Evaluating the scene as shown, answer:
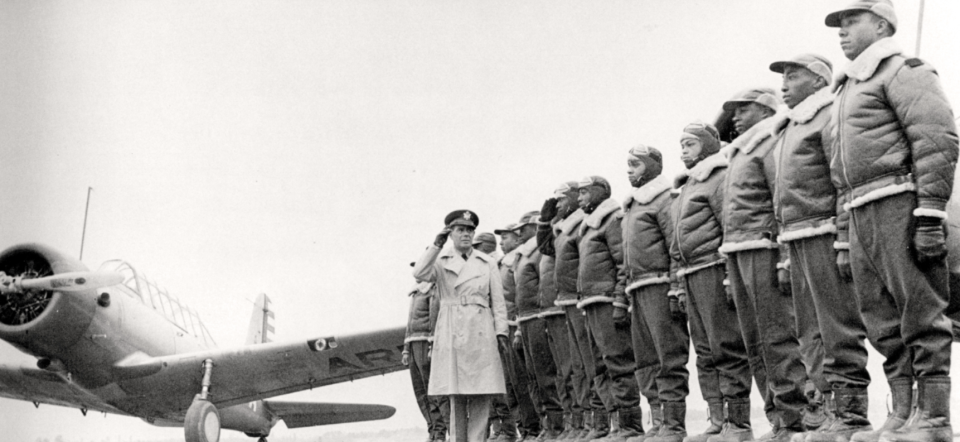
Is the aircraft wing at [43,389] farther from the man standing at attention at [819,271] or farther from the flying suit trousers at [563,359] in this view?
the man standing at attention at [819,271]

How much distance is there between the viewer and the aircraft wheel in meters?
11.7

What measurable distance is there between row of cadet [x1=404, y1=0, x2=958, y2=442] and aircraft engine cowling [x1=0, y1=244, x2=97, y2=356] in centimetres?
647

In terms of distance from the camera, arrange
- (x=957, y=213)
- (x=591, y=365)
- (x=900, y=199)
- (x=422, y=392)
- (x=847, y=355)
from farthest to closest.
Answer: (x=422, y=392) → (x=591, y=365) → (x=957, y=213) → (x=847, y=355) → (x=900, y=199)

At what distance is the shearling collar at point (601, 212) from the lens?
246 inches

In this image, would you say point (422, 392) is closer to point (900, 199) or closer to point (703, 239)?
point (703, 239)

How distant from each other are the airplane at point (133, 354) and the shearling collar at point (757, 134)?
30.5 ft

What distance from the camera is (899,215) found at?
3.24m

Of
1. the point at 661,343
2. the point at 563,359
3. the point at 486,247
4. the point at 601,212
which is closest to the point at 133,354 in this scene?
the point at 486,247

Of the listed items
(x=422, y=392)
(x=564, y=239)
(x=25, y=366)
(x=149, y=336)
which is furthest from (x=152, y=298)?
(x=564, y=239)

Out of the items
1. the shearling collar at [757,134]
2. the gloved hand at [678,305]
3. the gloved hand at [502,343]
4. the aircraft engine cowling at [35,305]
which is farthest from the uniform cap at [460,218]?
the aircraft engine cowling at [35,305]

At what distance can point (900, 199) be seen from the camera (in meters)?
3.26

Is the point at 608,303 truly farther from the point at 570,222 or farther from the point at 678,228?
the point at 678,228

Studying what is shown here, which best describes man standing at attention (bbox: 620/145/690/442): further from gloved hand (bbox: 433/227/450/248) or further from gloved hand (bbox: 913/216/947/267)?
gloved hand (bbox: 913/216/947/267)

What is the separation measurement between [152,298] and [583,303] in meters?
9.97
